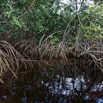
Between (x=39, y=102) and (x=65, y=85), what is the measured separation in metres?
1.05

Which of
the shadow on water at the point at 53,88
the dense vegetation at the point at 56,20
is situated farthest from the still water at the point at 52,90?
the dense vegetation at the point at 56,20

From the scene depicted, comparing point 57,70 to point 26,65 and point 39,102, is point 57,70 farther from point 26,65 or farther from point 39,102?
point 39,102

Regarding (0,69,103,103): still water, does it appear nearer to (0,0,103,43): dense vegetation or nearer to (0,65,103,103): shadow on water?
(0,65,103,103): shadow on water

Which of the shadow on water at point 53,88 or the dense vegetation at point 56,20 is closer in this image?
the shadow on water at point 53,88

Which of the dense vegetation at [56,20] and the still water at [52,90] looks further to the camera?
the dense vegetation at [56,20]

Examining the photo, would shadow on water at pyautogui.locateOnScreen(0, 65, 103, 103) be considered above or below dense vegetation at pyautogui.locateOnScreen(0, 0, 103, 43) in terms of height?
below

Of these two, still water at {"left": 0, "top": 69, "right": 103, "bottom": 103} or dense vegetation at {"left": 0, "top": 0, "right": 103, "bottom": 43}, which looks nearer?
still water at {"left": 0, "top": 69, "right": 103, "bottom": 103}

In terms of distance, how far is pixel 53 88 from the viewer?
14.6ft

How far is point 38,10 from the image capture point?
22.5 ft

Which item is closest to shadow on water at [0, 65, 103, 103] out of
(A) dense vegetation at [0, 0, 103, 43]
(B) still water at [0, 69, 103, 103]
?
(B) still water at [0, 69, 103, 103]

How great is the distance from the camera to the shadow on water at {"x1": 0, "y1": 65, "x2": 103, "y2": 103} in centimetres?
391

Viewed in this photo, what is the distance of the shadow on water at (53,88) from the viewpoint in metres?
3.91

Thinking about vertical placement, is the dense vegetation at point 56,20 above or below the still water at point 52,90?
above

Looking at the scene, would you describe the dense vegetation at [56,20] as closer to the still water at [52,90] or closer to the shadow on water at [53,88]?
the shadow on water at [53,88]
